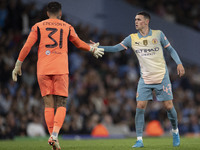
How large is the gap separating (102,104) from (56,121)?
9.01m

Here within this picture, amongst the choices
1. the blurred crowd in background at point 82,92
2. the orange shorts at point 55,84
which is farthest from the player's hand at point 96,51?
the blurred crowd in background at point 82,92

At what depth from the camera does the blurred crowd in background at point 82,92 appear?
496 inches

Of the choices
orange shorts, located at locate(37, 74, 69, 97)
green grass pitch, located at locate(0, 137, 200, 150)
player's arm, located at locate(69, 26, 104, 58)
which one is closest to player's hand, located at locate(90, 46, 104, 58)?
player's arm, located at locate(69, 26, 104, 58)

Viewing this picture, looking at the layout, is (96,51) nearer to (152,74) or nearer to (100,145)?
(152,74)

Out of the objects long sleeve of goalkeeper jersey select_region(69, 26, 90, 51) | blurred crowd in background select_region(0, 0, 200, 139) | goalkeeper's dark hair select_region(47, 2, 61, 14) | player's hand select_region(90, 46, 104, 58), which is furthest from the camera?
blurred crowd in background select_region(0, 0, 200, 139)

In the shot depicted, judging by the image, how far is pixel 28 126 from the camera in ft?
41.0

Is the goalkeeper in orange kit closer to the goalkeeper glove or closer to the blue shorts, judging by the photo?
the goalkeeper glove

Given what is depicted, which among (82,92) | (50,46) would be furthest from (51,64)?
(82,92)

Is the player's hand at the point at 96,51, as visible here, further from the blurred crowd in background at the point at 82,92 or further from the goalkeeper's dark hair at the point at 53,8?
the blurred crowd in background at the point at 82,92

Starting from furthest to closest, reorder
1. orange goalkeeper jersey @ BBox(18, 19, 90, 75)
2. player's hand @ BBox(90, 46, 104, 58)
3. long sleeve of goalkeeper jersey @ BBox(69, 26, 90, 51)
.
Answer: player's hand @ BBox(90, 46, 104, 58), long sleeve of goalkeeper jersey @ BBox(69, 26, 90, 51), orange goalkeeper jersey @ BBox(18, 19, 90, 75)

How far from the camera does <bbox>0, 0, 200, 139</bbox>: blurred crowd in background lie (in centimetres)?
1259

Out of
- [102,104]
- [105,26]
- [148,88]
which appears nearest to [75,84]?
[102,104]

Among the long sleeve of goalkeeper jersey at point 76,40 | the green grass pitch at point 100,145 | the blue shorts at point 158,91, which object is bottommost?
the green grass pitch at point 100,145

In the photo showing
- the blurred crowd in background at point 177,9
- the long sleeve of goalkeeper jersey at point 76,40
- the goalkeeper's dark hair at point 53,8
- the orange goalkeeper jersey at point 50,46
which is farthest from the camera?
the blurred crowd in background at point 177,9
